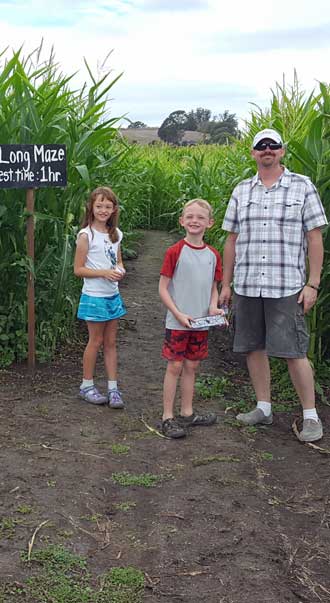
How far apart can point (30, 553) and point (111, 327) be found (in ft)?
6.68

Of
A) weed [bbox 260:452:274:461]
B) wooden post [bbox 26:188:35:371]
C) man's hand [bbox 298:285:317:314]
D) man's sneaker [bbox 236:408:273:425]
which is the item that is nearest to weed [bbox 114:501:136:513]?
weed [bbox 260:452:274:461]

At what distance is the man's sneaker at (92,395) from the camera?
4852 millimetres

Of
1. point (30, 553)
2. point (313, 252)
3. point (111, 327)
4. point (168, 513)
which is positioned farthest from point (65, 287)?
point (30, 553)

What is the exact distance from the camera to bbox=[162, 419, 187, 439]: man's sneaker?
434cm

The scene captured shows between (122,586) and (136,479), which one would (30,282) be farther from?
(122,586)

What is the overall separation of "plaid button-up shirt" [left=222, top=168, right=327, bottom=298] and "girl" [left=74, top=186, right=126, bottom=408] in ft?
2.68

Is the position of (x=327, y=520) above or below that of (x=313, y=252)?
below

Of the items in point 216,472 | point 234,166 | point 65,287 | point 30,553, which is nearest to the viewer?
point 30,553

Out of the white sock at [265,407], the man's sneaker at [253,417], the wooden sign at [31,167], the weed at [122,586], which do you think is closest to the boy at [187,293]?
the man's sneaker at [253,417]

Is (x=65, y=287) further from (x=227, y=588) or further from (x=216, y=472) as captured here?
(x=227, y=588)

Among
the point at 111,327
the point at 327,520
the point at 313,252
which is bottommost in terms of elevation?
the point at 327,520

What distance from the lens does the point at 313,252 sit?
432 cm

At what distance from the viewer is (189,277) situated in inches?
168

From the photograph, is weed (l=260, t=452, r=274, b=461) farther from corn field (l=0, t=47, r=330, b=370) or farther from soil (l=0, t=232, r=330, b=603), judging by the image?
corn field (l=0, t=47, r=330, b=370)
